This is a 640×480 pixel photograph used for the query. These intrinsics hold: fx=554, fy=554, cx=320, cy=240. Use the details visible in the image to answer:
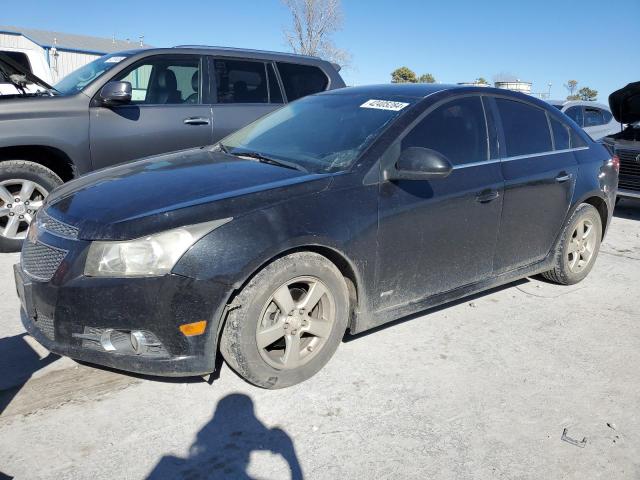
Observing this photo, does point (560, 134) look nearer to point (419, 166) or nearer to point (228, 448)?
point (419, 166)

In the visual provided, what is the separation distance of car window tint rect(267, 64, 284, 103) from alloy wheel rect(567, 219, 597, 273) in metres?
3.46

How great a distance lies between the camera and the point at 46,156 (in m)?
5.16

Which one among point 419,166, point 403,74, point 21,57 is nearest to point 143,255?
point 419,166

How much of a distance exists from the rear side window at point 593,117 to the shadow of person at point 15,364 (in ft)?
37.1

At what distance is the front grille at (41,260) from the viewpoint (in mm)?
2674

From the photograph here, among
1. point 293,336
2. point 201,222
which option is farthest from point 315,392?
point 201,222

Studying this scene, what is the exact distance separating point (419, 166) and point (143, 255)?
1.57 metres

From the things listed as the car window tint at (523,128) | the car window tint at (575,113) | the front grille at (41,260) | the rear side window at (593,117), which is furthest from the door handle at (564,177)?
the rear side window at (593,117)

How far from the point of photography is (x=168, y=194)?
9.26 ft

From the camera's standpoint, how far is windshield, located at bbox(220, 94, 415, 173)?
3.32m

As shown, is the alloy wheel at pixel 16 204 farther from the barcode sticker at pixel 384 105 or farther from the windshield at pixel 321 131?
the barcode sticker at pixel 384 105

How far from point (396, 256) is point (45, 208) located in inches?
79.0

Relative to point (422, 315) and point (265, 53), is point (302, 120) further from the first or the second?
point (265, 53)

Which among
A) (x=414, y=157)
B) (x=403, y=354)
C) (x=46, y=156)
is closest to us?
(x=414, y=157)
